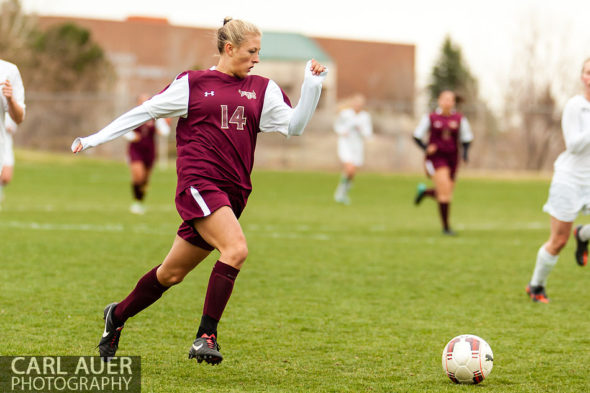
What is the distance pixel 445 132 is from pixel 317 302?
21.0 feet

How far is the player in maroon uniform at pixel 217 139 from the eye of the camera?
4652mm

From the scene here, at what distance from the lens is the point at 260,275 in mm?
8578

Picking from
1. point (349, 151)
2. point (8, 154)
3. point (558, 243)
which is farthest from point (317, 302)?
point (349, 151)

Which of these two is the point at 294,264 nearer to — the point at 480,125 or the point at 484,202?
the point at 484,202

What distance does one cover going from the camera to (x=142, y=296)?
4.97 metres

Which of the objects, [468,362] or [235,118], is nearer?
[468,362]

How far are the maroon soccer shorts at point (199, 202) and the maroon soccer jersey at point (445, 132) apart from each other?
850 cm

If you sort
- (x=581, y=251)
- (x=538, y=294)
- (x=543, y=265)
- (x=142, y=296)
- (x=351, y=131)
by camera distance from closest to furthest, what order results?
(x=142, y=296)
(x=543, y=265)
(x=538, y=294)
(x=581, y=251)
(x=351, y=131)

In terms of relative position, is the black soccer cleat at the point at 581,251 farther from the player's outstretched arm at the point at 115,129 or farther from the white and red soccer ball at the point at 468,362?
the player's outstretched arm at the point at 115,129

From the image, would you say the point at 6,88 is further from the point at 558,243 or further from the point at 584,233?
the point at 584,233

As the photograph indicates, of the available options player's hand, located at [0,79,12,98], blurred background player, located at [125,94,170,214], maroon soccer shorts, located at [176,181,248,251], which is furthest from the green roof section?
maroon soccer shorts, located at [176,181,248,251]

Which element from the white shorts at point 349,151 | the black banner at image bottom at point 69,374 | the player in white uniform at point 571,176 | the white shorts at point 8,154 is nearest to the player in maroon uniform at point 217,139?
the black banner at image bottom at point 69,374

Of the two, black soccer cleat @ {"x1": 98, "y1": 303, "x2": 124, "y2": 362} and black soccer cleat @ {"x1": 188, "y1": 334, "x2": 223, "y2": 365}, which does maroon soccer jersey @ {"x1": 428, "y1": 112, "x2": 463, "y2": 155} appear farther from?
black soccer cleat @ {"x1": 188, "y1": 334, "x2": 223, "y2": 365}

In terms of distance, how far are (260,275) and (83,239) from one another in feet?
11.6
